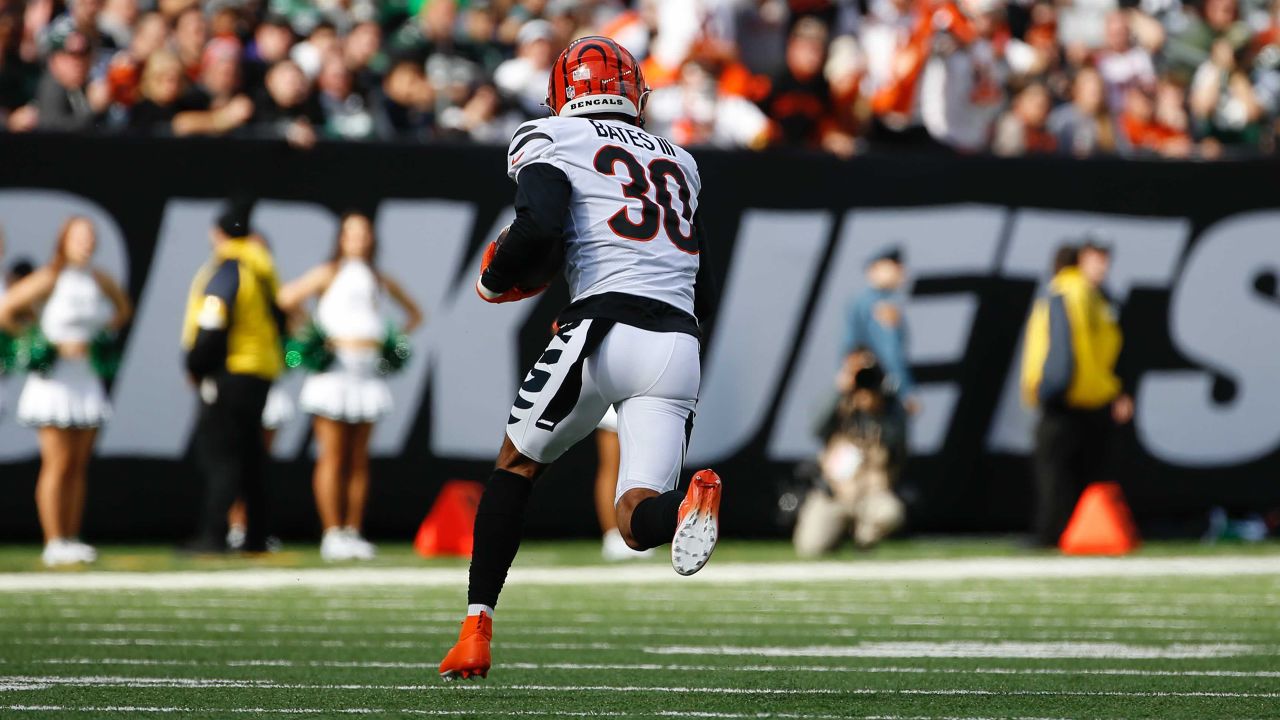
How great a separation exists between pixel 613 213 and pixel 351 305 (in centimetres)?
666

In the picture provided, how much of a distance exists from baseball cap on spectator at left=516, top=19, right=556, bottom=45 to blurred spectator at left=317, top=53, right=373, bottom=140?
1550 millimetres

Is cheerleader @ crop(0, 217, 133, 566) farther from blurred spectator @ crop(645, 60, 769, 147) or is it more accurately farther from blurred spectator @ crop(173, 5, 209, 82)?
blurred spectator @ crop(645, 60, 769, 147)

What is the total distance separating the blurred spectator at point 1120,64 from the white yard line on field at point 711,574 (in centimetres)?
524

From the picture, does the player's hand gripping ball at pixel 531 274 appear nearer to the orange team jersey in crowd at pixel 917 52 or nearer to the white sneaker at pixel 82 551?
the white sneaker at pixel 82 551

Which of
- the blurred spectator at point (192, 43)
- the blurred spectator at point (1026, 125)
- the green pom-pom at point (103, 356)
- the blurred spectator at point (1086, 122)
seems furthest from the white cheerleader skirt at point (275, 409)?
the blurred spectator at point (1086, 122)

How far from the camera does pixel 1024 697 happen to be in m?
5.79

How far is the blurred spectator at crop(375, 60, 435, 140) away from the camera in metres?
14.1

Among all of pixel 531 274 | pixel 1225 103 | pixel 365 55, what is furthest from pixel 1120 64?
pixel 531 274

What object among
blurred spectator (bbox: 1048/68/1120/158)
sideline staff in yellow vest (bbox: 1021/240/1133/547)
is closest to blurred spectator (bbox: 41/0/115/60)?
sideline staff in yellow vest (bbox: 1021/240/1133/547)

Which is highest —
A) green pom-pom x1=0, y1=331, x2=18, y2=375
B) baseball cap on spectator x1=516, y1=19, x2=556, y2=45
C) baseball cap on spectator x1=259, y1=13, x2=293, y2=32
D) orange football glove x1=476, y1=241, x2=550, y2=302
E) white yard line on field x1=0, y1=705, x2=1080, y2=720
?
baseball cap on spectator x1=516, y1=19, x2=556, y2=45

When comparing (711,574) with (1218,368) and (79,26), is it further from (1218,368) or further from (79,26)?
(79,26)

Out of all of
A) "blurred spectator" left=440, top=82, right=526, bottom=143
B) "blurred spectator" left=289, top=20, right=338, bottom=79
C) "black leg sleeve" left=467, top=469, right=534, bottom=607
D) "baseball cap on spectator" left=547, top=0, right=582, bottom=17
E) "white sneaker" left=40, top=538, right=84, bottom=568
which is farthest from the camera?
"baseball cap on spectator" left=547, top=0, right=582, bottom=17

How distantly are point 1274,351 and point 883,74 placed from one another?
3.72 m

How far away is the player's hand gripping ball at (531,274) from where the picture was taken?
5.94m
